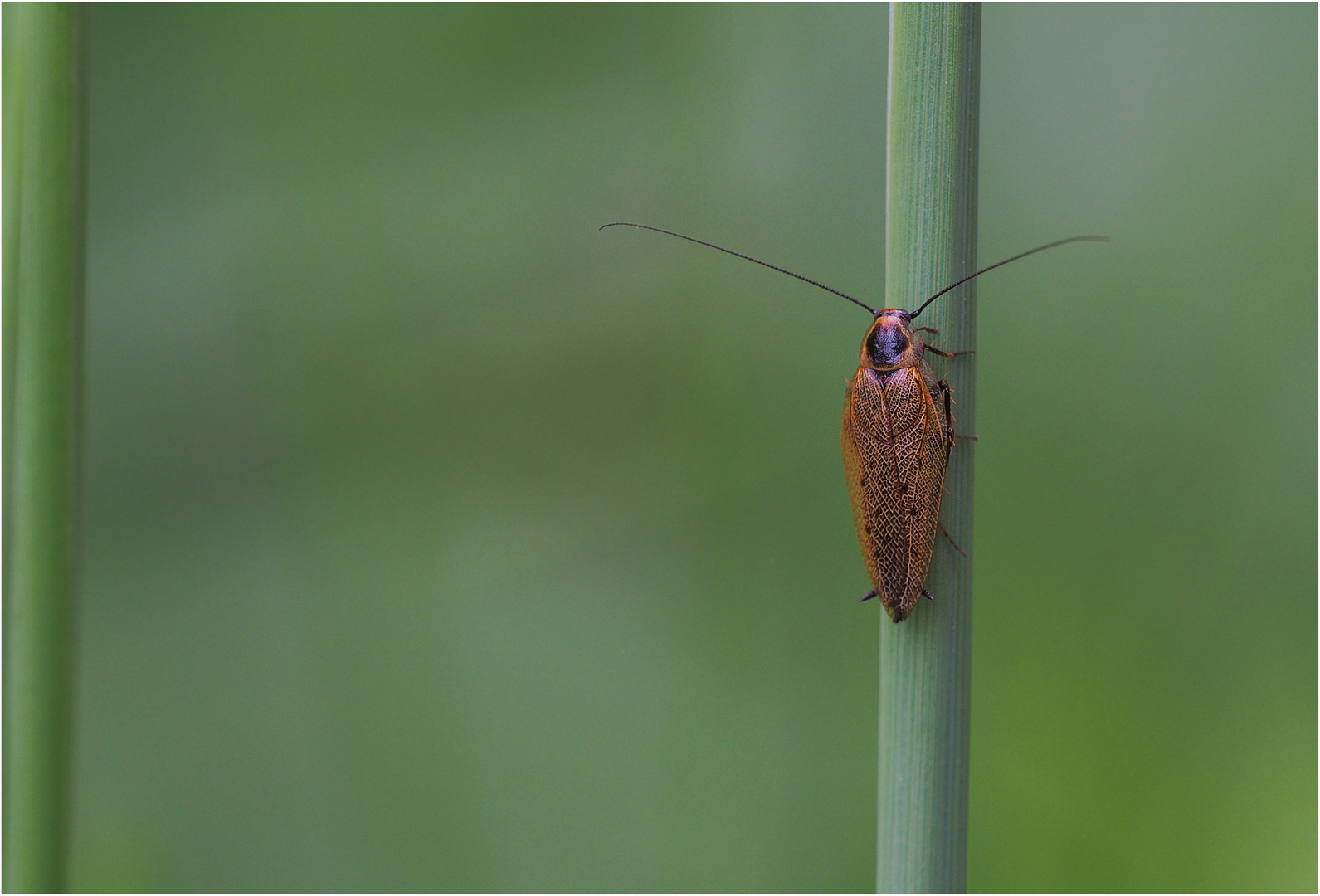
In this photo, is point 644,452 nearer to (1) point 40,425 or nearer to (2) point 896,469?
(2) point 896,469

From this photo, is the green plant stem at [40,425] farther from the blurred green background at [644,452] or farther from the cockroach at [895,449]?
the blurred green background at [644,452]

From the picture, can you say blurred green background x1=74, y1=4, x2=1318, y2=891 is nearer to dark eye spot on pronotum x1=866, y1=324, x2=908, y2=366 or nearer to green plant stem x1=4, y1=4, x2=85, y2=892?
dark eye spot on pronotum x1=866, y1=324, x2=908, y2=366

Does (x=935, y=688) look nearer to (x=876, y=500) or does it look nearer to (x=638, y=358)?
(x=876, y=500)

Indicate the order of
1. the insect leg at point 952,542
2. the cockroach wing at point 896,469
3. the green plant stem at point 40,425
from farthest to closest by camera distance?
the cockroach wing at point 896,469
the insect leg at point 952,542
the green plant stem at point 40,425

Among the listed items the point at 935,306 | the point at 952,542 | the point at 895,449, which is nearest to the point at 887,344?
the point at 895,449

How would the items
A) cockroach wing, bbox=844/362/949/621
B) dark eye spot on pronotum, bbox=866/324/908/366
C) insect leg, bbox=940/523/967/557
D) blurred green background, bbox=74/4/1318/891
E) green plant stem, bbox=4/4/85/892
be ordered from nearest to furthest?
green plant stem, bbox=4/4/85/892 → insect leg, bbox=940/523/967/557 → cockroach wing, bbox=844/362/949/621 → dark eye spot on pronotum, bbox=866/324/908/366 → blurred green background, bbox=74/4/1318/891

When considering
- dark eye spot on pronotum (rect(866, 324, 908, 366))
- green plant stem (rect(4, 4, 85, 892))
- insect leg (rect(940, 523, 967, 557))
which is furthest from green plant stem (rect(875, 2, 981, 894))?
green plant stem (rect(4, 4, 85, 892))

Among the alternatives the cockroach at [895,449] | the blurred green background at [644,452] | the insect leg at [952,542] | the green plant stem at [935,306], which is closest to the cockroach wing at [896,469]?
the cockroach at [895,449]

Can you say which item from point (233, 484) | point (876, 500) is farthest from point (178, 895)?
point (876, 500)
